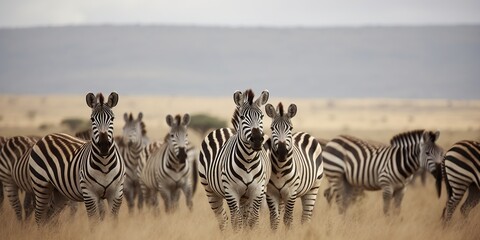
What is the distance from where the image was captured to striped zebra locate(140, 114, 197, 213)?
13852mm

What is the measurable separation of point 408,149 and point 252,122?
16.4 ft

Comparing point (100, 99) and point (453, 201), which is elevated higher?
point (100, 99)

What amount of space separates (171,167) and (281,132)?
4409 mm

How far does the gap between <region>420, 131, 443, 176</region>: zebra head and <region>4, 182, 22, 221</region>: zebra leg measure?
20.3 feet

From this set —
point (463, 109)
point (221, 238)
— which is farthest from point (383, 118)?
point (221, 238)

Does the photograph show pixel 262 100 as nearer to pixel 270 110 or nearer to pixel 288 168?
pixel 270 110

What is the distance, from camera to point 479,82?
367ft

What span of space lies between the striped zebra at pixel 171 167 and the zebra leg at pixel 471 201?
4350 millimetres

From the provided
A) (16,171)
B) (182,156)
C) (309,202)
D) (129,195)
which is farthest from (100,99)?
(129,195)

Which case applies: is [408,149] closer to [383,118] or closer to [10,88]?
[383,118]

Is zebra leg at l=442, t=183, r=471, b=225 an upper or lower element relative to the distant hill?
lower

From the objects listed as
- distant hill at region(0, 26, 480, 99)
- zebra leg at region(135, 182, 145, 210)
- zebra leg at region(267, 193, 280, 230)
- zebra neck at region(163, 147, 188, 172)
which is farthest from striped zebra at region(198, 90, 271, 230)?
distant hill at region(0, 26, 480, 99)

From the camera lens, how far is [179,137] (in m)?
13.8

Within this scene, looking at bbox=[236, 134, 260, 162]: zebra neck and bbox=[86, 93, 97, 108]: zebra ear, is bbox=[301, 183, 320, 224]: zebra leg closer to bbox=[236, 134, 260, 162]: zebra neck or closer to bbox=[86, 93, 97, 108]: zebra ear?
bbox=[236, 134, 260, 162]: zebra neck
